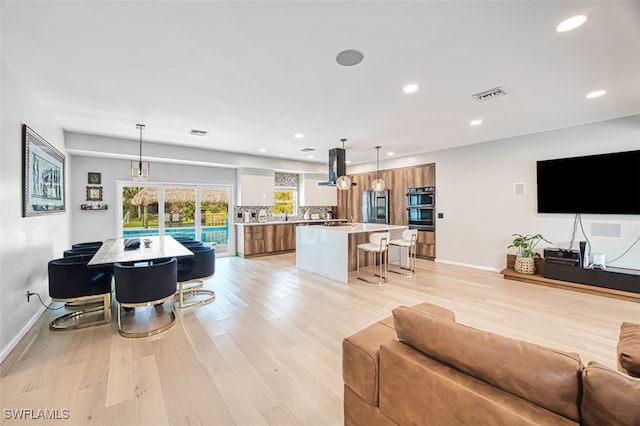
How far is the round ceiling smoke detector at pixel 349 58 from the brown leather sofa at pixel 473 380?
2152 millimetres

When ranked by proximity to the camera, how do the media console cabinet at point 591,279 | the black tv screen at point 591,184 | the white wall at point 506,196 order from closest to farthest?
1. the media console cabinet at point 591,279
2. the black tv screen at point 591,184
3. the white wall at point 506,196

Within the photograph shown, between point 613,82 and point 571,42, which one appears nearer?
point 571,42

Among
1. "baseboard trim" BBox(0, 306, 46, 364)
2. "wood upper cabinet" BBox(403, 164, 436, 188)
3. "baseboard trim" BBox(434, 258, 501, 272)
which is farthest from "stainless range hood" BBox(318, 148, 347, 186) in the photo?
"baseboard trim" BBox(0, 306, 46, 364)

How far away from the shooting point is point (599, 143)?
4.40 m

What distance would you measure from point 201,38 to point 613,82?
4.28 m

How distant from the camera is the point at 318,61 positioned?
2.51m

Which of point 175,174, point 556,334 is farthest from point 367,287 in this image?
point 175,174

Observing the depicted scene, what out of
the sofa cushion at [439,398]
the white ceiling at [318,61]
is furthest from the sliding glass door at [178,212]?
the sofa cushion at [439,398]

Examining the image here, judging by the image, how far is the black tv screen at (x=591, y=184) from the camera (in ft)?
13.5

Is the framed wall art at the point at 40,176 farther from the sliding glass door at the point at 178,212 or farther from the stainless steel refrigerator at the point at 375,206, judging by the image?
the stainless steel refrigerator at the point at 375,206

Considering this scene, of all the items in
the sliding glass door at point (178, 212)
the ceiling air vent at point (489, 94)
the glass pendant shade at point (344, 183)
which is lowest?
the sliding glass door at point (178, 212)

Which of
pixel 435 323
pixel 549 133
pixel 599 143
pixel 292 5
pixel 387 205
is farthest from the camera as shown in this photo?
pixel 387 205

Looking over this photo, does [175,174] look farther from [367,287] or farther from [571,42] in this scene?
[571,42]

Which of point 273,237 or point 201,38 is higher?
point 201,38
